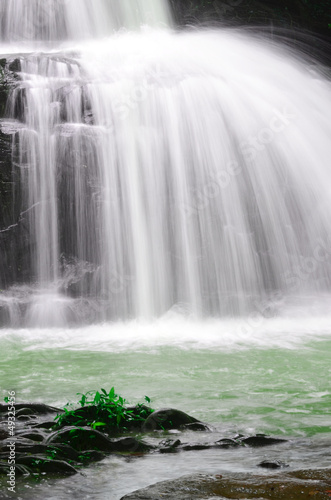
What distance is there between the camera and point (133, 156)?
31.2 ft

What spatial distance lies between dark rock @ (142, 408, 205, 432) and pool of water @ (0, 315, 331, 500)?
0.12 meters

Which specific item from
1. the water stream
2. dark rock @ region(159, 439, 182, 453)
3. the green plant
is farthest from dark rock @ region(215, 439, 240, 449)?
the water stream

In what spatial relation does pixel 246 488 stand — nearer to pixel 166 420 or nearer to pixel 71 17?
pixel 166 420

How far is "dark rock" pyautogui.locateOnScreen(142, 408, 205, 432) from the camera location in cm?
335

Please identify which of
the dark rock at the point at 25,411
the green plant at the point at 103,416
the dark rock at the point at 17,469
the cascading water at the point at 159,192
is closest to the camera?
the dark rock at the point at 17,469

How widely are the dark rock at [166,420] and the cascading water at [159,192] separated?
16.5ft

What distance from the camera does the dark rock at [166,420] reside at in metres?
3.35

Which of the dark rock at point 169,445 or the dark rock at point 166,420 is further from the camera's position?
the dark rock at point 166,420

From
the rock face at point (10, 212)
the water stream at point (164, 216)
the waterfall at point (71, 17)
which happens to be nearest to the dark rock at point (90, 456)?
the water stream at point (164, 216)

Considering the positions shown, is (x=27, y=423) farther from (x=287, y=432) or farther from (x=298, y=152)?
(x=298, y=152)

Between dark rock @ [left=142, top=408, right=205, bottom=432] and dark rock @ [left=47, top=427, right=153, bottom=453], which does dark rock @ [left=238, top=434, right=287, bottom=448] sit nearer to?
dark rock @ [left=142, top=408, right=205, bottom=432]

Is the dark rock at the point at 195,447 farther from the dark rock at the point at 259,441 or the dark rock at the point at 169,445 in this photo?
the dark rock at the point at 259,441

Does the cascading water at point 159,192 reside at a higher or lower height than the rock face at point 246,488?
higher

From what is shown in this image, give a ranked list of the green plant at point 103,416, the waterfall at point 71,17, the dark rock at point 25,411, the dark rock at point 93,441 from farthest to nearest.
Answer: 1. the waterfall at point 71,17
2. the dark rock at point 25,411
3. the green plant at point 103,416
4. the dark rock at point 93,441
